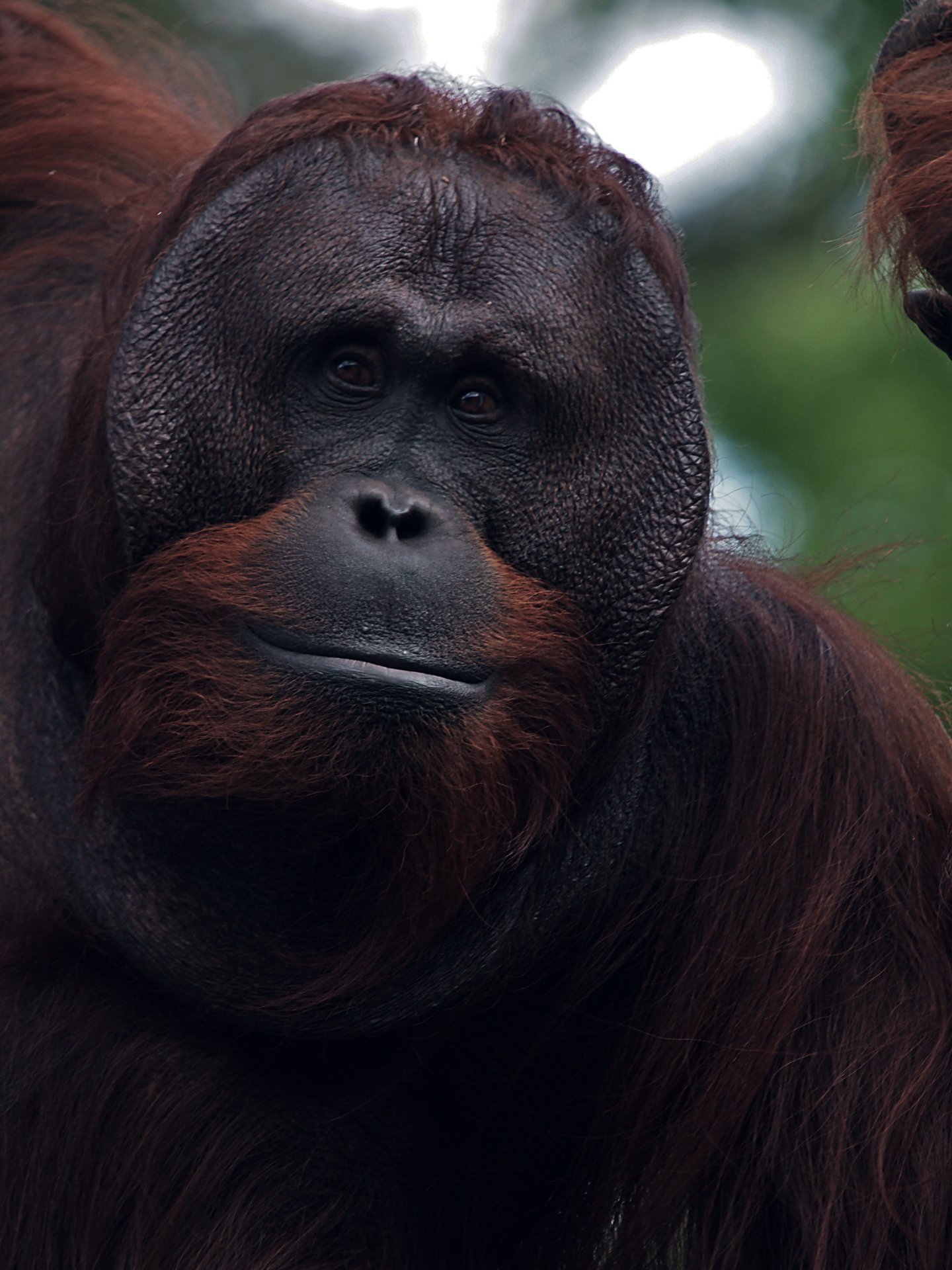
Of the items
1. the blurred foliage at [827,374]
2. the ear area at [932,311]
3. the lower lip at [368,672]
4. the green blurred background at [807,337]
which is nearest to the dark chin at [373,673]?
the lower lip at [368,672]

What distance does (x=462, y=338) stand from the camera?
6.92 feet

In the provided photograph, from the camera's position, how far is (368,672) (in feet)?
6.29

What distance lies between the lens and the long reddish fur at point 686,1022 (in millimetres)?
2266

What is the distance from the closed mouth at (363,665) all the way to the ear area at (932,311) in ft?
3.10

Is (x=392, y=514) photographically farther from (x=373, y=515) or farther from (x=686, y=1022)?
(x=686, y=1022)

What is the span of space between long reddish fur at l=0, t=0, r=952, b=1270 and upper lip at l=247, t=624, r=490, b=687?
0.31 m

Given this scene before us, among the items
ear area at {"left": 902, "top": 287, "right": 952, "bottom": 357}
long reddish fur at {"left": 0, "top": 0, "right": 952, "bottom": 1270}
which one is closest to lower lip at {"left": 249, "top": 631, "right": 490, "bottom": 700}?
long reddish fur at {"left": 0, "top": 0, "right": 952, "bottom": 1270}

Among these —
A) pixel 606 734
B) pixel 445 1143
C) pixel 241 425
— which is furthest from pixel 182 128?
pixel 445 1143

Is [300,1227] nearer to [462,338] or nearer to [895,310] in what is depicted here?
[462,338]

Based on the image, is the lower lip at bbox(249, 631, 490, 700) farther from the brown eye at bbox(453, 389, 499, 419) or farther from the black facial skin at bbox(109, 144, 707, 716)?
the brown eye at bbox(453, 389, 499, 419)

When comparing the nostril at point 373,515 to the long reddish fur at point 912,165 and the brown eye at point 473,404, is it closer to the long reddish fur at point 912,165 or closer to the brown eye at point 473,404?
the brown eye at point 473,404

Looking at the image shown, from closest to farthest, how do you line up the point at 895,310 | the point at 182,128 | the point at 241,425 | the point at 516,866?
the point at 241,425 → the point at 516,866 → the point at 895,310 → the point at 182,128

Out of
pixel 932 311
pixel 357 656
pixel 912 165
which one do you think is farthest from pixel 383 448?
pixel 912 165

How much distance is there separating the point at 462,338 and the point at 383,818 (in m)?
0.64
